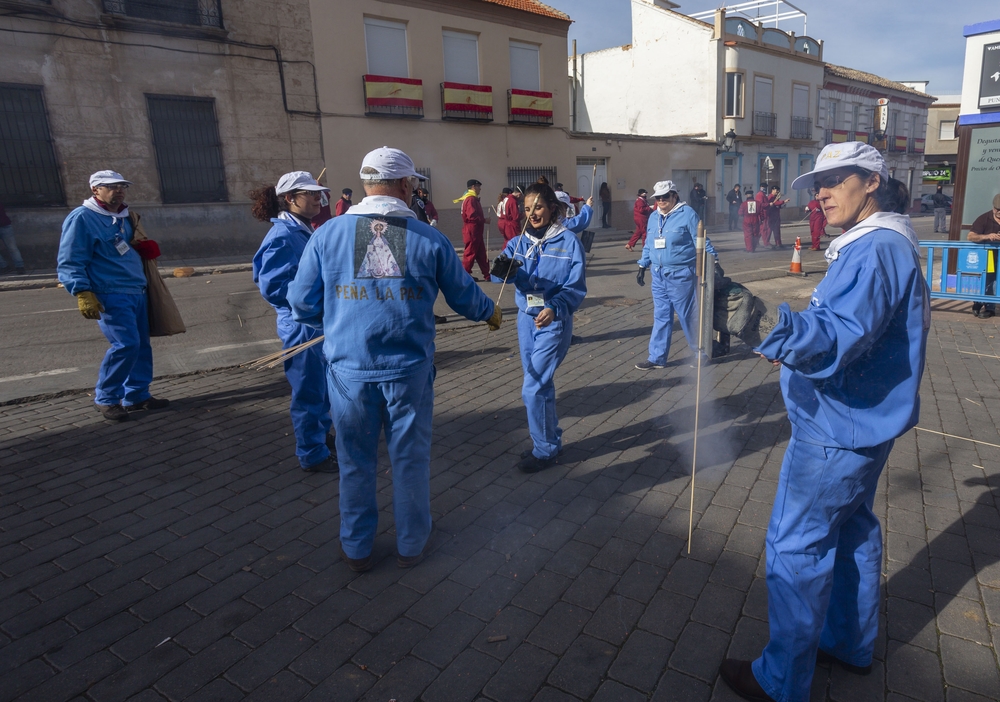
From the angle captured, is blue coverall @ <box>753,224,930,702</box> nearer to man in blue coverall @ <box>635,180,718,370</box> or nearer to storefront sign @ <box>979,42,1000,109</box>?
man in blue coverall @ <box>635,180,718,370</box>

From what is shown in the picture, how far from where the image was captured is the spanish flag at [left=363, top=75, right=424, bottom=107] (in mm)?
19641

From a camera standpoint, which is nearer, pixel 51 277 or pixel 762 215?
pixel 51 277

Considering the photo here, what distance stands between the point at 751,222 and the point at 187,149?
15457 millimetres

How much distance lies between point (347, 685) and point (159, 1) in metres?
19.2

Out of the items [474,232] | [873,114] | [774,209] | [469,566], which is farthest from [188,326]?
[873,114]

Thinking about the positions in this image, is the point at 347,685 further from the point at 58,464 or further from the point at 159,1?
the point at 159,1

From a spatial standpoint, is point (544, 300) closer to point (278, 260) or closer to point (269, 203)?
point (278, 260)

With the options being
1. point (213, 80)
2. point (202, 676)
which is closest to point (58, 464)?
point (202, 676)

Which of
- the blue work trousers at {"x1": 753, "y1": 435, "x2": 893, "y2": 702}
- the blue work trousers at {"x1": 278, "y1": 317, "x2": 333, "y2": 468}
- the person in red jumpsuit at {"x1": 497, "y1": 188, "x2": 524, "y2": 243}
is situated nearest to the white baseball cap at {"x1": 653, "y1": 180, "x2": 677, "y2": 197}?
the blue work trousers at {"x1": 278, "y1": 317, "x2": 333, "y2": 468}

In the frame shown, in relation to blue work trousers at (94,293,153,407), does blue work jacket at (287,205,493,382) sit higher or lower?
higher

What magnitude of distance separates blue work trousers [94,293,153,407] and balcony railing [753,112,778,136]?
31.3m

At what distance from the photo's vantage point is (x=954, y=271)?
8.54 metres

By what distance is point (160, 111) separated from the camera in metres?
16.7

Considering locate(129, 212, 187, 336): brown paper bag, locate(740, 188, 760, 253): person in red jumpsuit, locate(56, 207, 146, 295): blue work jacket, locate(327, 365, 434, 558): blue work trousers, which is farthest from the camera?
locate(740, 188, 760, 253): person in red jumpsuit
